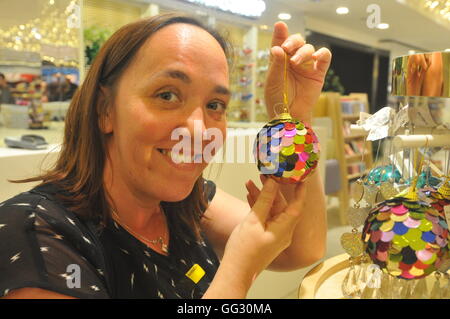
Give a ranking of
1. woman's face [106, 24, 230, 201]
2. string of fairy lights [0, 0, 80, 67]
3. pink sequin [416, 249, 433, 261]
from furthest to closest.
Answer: string of fairy lights [0, 0, 80, 67] → woman's face [106, 24, 230, 201] → pink sequin [416, 249, 433, 261]

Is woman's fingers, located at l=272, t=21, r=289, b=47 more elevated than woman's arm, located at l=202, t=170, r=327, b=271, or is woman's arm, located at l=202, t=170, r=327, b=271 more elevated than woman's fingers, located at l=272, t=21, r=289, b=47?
woman's fingers, located at l=272, t=21, r=289, b=47

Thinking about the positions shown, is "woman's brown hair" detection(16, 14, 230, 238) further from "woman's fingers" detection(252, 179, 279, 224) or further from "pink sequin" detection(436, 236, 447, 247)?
"pink sequin" detection(436, 236, 447, 247)

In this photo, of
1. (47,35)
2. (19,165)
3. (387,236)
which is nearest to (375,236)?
(387,236)

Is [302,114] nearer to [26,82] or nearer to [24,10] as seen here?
[24,10]

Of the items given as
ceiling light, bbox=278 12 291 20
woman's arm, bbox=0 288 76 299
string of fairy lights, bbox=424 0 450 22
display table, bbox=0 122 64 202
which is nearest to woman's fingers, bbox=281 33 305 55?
string of fairy lights, bbox=424 0 450 22

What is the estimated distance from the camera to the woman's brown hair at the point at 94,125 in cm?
60

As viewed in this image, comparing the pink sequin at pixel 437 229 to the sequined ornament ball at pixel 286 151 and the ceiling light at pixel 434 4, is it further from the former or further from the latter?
the ceiling light at pixel 434 4

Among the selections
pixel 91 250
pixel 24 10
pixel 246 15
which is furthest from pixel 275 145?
pixel 246 15

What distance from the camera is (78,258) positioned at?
0.55 m

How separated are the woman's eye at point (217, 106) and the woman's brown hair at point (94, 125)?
113 millimetres

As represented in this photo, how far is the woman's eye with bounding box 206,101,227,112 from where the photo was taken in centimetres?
57

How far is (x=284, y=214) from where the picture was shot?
0.51m
